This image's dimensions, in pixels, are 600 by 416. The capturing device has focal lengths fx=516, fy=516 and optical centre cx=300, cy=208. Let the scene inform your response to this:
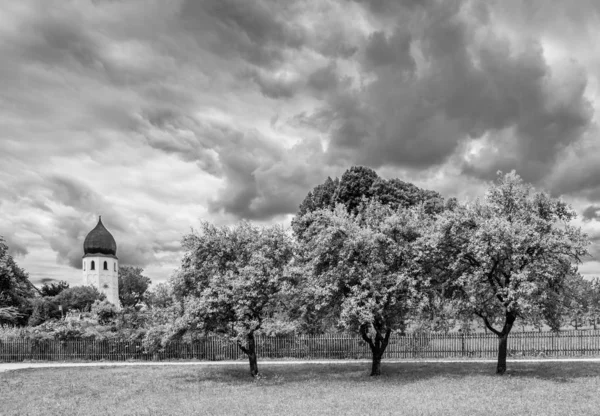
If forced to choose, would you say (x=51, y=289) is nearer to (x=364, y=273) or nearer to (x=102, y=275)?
(x=102, y=275)

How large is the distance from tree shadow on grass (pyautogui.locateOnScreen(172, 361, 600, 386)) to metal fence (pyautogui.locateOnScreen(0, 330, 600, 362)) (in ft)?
14.4

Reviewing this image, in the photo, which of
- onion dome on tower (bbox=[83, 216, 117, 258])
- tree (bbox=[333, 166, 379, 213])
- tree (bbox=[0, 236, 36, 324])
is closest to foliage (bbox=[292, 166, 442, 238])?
tree (bbox=[333, 166, 379, 213])

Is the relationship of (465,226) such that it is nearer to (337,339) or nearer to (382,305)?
(382,305)

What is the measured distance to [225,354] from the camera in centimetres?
3778

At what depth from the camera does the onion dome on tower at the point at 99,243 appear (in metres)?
122

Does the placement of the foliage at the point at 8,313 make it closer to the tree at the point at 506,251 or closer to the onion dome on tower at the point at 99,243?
the tree at the point at 506,251

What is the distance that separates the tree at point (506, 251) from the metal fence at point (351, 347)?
1013 cm

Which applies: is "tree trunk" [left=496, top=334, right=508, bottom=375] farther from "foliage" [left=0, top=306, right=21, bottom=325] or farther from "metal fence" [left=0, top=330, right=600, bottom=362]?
"foliage" [left=0, top=306, right=21, bottom=325]

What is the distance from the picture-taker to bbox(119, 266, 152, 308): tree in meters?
134

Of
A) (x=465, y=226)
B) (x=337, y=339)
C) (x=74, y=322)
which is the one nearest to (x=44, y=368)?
(x=74, y=322)

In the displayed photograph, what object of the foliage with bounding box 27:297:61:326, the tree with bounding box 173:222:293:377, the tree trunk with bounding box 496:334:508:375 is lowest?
the foliage with bounding box 27:297:61:326

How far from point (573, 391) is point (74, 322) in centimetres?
3504

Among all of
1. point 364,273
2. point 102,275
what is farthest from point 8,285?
point 102,275

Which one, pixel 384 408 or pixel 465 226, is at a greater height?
pixel 465 226
